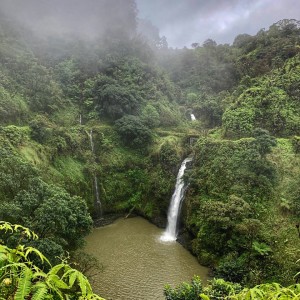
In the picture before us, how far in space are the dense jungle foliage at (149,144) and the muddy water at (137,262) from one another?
1512mm

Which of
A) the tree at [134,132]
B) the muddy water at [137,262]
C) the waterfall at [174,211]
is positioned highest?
the tree at [134,132]

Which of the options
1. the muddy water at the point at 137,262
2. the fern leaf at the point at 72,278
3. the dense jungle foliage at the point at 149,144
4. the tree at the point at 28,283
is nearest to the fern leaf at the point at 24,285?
the tree at the point at 28,283

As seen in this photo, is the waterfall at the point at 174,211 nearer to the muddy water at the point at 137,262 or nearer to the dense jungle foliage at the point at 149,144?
the muddy water at the point at 137,262

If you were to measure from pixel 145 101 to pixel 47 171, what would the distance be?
707 inches

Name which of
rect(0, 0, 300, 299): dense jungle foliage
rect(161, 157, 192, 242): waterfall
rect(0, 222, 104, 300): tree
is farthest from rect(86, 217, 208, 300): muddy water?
rect(0, 222, 104, 300): tree

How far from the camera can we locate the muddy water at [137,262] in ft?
59.2

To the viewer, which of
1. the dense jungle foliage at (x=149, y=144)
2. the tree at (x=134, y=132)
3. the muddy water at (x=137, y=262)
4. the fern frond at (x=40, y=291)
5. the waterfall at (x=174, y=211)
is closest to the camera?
the fern frond at (x=40, y=291)

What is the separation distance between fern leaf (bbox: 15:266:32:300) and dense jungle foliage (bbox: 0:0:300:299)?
2288mm

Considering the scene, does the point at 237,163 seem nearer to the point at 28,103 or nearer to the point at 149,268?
the point at 149,268

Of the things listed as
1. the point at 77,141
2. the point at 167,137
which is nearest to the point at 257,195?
the point at 167,137

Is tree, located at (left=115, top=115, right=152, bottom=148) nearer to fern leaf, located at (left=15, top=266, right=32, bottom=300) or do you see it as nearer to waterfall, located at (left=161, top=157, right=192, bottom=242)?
waterfall, located at (left=161, top=157, right=192, bottom=242)

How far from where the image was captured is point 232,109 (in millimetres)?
34469

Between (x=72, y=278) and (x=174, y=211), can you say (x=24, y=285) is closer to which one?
(x=72, y=278)

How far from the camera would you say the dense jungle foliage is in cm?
1789
